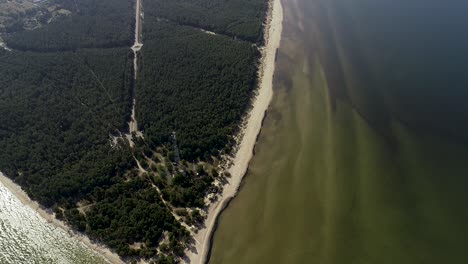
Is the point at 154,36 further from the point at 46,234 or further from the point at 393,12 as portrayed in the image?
the point at 393,12

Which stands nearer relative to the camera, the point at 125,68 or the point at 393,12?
the point at 125,68

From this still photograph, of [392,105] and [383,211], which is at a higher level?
[392,105]

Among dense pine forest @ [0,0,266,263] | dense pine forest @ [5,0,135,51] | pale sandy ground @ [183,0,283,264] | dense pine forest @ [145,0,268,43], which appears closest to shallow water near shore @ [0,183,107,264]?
dense pine forest @ [0,0,266,263]

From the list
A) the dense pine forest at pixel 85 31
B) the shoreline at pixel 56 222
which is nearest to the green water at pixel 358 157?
the shoreline at pixel 56 222

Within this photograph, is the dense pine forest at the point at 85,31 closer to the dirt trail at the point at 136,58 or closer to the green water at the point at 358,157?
the dirt trail at the point at 136,58

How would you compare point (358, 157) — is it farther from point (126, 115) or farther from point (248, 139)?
point (126, 115)

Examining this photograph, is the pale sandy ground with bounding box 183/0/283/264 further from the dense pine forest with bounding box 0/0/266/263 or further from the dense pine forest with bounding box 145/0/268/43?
the dense pine forest with bounding box 145/0/268/43

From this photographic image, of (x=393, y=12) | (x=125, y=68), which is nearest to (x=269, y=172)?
(x=125, y=68)

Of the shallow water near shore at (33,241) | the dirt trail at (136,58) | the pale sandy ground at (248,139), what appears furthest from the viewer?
the dirt trail at (136,58)
